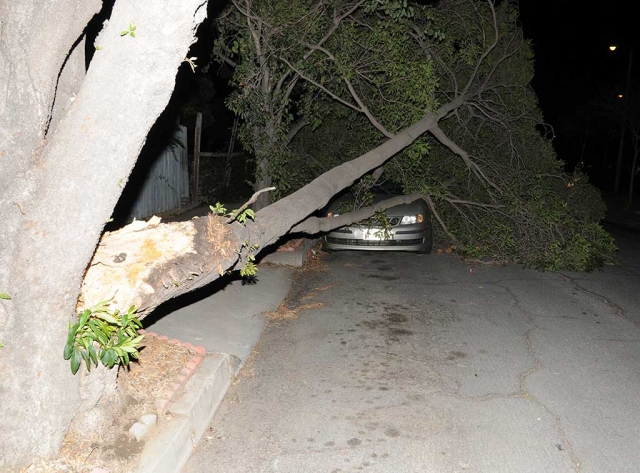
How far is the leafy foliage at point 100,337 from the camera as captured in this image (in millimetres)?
3195

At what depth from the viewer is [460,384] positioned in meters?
5.09

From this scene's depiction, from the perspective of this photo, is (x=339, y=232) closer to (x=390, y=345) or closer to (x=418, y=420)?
(x=390, y=345)

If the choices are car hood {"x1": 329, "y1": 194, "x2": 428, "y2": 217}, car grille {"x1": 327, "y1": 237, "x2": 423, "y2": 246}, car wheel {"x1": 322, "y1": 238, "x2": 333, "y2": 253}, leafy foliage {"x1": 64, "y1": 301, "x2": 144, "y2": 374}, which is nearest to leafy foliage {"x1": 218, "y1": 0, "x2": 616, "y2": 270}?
car hood {"x1": 329, "y1": 194, "x2": 428, "y2": 217}

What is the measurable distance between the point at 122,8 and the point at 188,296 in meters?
4.88

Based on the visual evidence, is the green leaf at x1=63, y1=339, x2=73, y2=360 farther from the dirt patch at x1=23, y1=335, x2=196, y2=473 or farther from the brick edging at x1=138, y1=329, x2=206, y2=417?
the brick edging at x1=138, y1=329, x2=206, y2=417

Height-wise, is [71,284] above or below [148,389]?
above

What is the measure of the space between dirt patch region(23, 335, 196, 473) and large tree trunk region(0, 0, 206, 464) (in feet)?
0.61

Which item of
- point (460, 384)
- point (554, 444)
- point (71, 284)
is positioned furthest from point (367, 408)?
point (71, 284)

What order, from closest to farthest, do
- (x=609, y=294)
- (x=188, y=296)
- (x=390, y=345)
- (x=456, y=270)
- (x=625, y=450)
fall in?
(x=625, y=450)
(x=390, y=345)
(x=188, y=296)
(x=609, y=294)
(x=456, y=270)

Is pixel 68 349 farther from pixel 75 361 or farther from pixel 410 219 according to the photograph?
pixel 410 219

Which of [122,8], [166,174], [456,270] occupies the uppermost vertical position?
[122,8]

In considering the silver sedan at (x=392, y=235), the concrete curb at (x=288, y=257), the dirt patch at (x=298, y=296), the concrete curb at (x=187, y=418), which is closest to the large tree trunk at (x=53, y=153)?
the concrete curb at (x=187, y=418)

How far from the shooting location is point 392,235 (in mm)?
10266

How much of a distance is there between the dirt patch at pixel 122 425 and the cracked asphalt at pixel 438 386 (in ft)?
1.59
